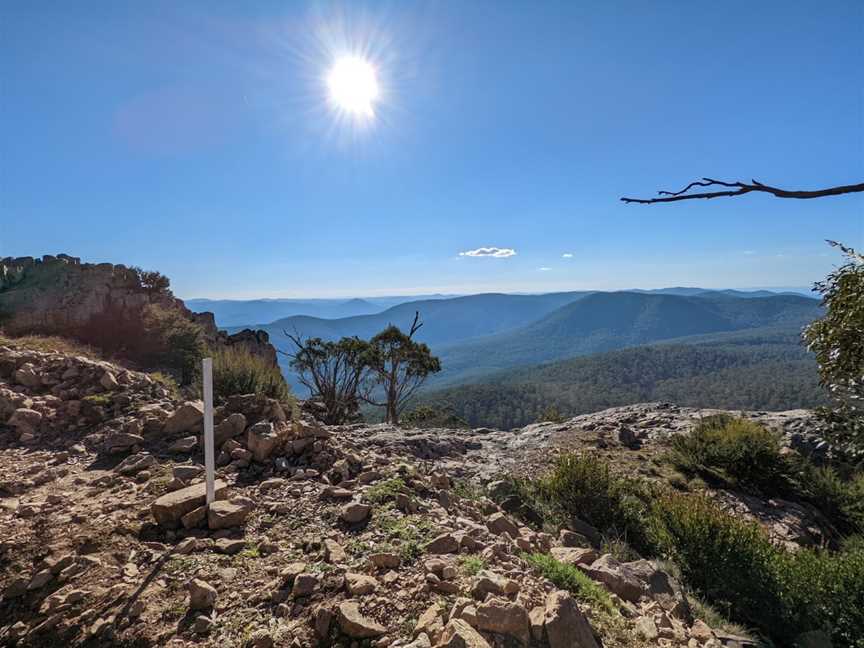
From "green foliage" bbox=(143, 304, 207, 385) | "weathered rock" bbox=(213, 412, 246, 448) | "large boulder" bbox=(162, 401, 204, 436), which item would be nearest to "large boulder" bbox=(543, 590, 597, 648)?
"weathered rock" bbox=(213, 412, 246, 448)

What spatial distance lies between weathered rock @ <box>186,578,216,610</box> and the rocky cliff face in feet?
39.1

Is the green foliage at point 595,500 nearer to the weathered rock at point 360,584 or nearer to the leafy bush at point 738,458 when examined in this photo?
the leafy bush at point 738,458

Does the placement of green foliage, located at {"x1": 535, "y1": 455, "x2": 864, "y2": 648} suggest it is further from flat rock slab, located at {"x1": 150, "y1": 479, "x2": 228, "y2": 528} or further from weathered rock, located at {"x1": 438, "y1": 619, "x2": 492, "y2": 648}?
flat rock slab, located at {"x1": 150, "y1": 479, "x2": 228, "y2": 528}

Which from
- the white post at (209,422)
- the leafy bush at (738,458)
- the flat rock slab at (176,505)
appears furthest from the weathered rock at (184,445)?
the leafy bush at (738,458)

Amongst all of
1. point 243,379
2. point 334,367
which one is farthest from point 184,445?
point 334,367

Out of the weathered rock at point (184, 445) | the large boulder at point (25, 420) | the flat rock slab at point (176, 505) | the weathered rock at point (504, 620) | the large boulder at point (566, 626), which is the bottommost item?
the large boulder at point (566, 626)

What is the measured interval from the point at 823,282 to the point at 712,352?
162035 millimetres

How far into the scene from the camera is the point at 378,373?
19.4 metres

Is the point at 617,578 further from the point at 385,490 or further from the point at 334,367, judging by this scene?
the point at 334,367

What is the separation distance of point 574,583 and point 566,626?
30.6 inches

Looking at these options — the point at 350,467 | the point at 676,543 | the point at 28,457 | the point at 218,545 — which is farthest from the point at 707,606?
the point at 28,457

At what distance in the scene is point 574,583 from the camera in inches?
107

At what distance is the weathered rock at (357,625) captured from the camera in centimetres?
197

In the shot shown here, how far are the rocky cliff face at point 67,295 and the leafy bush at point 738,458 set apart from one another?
1303 cm
